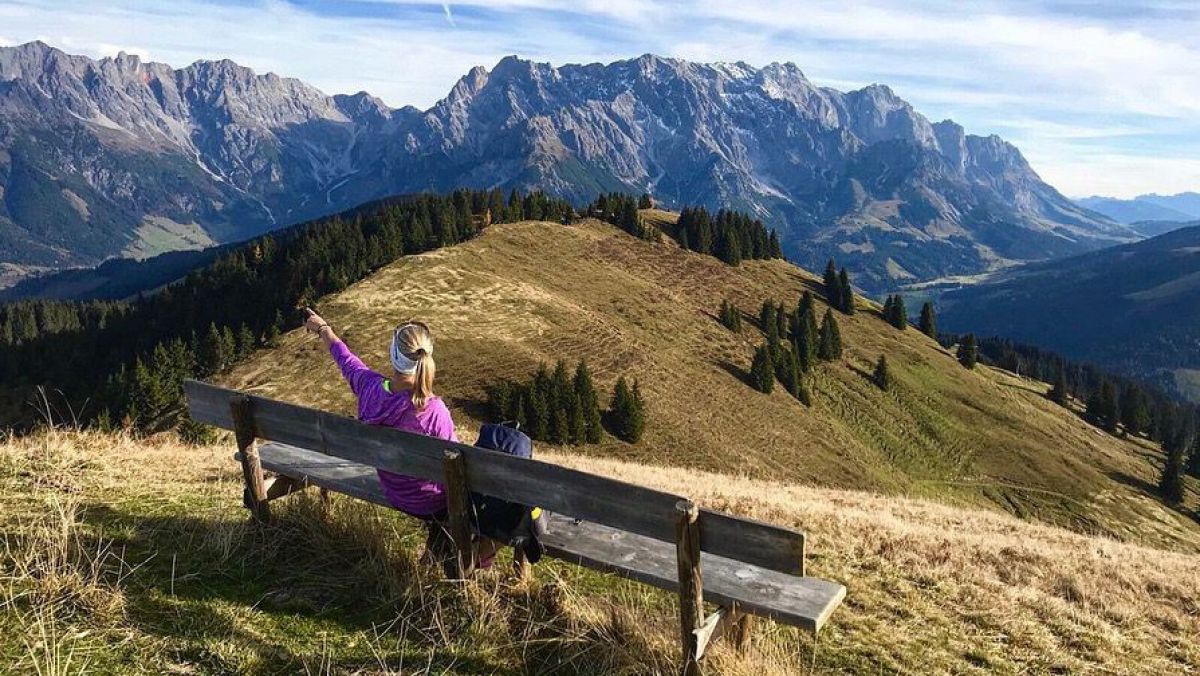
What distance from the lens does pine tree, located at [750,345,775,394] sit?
7875 centimetres

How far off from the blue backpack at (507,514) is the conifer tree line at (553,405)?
4643 centimetres

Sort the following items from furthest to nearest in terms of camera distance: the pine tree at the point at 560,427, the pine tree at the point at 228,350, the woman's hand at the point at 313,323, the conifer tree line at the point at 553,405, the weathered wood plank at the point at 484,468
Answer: the pine tree at the point at 228,350, the pine tree at the point at 560,427, the conifer tree line at the point at 553,405, the woman's hand at the point at 313,323, the weathered wood plank at the point at 484,468

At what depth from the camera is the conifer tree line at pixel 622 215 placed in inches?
4803

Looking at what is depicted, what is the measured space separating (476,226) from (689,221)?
138 feet

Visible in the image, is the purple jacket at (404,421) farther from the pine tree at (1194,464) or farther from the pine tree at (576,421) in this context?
the pine tree at (1194,464)

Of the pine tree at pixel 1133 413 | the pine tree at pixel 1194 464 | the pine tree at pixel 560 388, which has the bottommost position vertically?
the pine tree at pixel 1194 464

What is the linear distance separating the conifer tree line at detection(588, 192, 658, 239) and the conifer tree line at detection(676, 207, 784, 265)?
25.5 ft

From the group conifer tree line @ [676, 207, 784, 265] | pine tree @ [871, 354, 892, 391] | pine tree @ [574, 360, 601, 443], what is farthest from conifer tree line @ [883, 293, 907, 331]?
pine tree @ [574, 360, 601, 443]

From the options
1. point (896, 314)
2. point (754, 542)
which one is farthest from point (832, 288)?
point (754, 542)

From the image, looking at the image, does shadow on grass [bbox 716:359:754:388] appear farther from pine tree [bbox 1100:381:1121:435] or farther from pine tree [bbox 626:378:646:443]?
Result: pine tree [bbox 1100:381:1121:435]

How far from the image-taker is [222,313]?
301 feet

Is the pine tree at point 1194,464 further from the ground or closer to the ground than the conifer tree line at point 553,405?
closer to the ground

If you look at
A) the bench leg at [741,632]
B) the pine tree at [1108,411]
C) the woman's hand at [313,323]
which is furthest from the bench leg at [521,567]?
the pine tree at [1108,411]

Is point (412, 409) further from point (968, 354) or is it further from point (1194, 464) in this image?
point (1194, 464)
